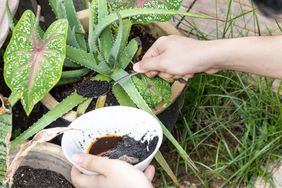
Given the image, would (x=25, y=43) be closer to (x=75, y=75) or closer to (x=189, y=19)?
(x=75, y=75)

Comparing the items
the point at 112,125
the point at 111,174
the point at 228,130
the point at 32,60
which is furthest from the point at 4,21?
the point at 228,130

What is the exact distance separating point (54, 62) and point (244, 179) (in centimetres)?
82

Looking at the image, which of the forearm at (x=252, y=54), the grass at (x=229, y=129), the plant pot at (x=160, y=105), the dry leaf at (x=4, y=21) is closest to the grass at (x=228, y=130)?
the grass at (x=229, y=129)

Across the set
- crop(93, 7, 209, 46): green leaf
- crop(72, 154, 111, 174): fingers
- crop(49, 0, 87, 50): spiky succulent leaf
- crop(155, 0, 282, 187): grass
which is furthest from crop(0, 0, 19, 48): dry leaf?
crop(155, 0, 282, 187): grass

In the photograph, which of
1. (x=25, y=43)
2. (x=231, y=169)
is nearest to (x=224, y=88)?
(x=231, y=169)

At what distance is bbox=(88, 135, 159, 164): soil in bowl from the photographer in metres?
1.60

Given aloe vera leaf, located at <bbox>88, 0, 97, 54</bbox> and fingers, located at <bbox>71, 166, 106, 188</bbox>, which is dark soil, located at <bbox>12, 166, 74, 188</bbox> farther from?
aloe vera leaf, located at <bbox>88, 0, 97, 54</bbox>

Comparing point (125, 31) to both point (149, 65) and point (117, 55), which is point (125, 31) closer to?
point (117, 55)

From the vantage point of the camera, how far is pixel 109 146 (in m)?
→ 1.65

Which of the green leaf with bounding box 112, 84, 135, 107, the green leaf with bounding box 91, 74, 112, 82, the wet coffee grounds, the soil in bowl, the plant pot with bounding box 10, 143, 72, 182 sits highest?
the green leaf with bounding box 91, 74, 112, 82

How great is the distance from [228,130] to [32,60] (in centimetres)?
81

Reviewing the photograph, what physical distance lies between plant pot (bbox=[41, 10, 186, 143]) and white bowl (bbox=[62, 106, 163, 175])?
5.2 inches

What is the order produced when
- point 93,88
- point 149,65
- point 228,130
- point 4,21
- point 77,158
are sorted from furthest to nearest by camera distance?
point 228,130 < point 93,88 < point 149,65 < point 4,21 < point 77,158

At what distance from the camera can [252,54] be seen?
160 cm
